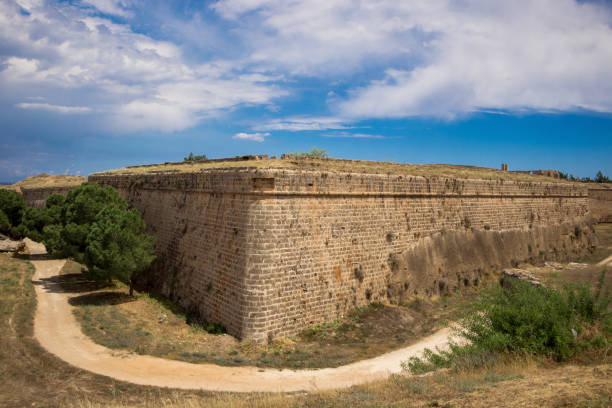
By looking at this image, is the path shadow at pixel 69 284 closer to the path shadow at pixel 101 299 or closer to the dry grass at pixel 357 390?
the path shadow at pixel 101 299

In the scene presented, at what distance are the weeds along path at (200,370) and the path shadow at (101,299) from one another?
7.46 feet

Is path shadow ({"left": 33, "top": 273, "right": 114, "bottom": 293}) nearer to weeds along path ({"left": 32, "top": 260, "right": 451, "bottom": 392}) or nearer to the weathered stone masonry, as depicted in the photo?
the weathered stone masonry

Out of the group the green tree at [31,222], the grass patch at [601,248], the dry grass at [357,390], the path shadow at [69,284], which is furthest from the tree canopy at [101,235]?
the grass patch at [601,248]

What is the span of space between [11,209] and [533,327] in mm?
26269

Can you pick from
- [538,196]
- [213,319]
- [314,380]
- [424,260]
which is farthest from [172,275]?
[538,196]

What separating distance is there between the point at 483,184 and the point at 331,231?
9.72m

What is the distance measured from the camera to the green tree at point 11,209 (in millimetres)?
21562

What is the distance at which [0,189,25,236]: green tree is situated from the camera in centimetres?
2156

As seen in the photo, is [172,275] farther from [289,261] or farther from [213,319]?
[289,261]

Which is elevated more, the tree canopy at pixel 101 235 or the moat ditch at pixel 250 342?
the tree canopy at pixel 101 235

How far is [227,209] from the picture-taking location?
11.1 m

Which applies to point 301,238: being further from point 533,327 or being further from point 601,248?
point 601,248

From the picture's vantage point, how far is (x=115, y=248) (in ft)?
39.8

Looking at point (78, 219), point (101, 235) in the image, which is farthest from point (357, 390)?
point (78, 219)
